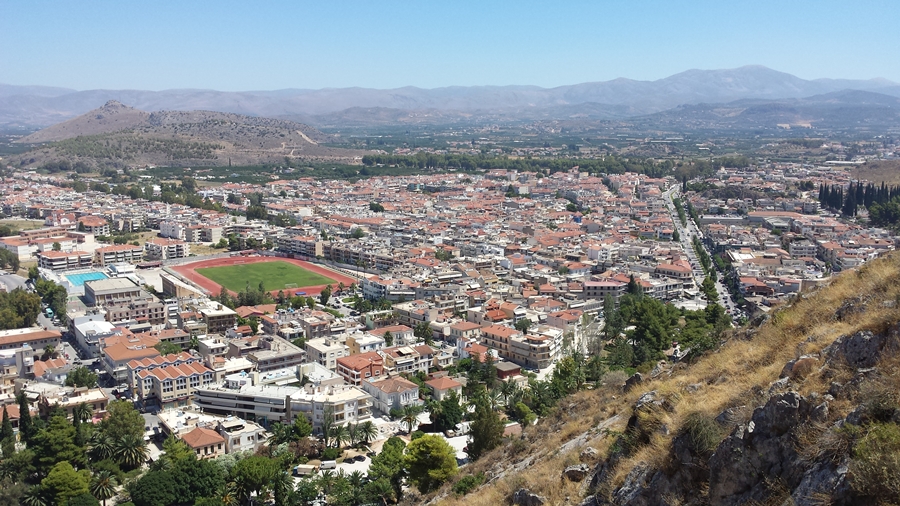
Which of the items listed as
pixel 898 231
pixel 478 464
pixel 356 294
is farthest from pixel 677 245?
pixel 478 464

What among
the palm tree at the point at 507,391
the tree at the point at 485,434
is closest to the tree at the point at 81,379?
the palm tree at the point at 507,391

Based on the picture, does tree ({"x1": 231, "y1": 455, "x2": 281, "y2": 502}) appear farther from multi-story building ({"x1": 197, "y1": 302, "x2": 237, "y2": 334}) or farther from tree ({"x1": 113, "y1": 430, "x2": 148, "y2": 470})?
multi-story building ({"x1": 197, "y1": 302, "x2": 237, "y2": 334})

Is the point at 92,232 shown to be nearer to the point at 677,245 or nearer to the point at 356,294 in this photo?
the point at 356,294

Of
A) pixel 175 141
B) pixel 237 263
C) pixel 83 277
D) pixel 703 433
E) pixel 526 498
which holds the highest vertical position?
pixel 703 433

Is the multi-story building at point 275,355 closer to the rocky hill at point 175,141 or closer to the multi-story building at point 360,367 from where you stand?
the multi-story building at point 360,367

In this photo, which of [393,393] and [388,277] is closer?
[393,393]

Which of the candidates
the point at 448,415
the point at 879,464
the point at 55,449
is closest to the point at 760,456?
the point at 879,464

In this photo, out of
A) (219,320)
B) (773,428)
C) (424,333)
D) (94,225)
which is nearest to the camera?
(773,428)

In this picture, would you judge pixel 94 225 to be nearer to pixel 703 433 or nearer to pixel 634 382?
pixel 634 382
